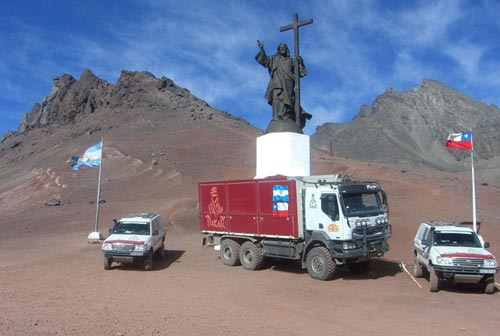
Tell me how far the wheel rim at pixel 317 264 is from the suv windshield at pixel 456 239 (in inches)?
131

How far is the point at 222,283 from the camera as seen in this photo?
15125 mm

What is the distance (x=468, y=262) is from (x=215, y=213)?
9.32 metres

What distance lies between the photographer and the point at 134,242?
17.7 metres

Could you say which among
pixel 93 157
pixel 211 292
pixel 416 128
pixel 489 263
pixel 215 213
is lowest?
pixel 211 292

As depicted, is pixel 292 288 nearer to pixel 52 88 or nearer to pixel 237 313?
pixel 237 313

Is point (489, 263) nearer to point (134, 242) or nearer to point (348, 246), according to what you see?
point (348, 246)

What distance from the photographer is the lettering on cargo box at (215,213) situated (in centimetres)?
1928

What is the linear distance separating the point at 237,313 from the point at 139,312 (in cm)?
208

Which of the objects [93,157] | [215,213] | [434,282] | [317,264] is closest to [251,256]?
[215,213]

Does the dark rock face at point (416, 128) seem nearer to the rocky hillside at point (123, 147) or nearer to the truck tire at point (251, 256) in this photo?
the rocky hillside at point (123, 147)

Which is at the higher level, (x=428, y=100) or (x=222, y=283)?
(x=428, y=100)

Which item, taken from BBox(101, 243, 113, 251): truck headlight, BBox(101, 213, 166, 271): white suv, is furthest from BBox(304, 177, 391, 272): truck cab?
BBox(101, 243, 113, 251): truck headlight

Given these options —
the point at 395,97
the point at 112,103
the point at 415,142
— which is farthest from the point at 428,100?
the point at 112,103

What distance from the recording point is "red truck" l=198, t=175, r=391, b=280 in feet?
50.6
